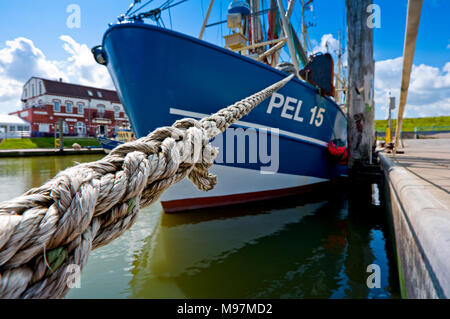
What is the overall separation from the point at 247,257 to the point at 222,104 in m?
2.13

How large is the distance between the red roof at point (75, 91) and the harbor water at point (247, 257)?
103 feet

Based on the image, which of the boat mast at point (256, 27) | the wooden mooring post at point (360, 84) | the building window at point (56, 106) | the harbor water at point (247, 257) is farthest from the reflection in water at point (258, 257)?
the building window at point (56, 106)

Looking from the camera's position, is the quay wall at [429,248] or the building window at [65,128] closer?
the quay wall at [429,248]

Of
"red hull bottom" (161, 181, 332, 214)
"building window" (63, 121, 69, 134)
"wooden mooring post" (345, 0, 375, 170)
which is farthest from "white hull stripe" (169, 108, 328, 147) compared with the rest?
"building window" (63, 121, 69, 134)

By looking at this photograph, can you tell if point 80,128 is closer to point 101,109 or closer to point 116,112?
point 101,109

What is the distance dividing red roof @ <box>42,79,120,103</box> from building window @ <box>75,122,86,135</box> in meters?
3.22

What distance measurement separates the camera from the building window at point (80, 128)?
29.9 metres

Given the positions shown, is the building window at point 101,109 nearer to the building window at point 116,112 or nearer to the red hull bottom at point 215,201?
the building window at point 116,112

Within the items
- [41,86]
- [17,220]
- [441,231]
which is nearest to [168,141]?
[17,220]

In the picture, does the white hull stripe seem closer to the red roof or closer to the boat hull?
the boat hull

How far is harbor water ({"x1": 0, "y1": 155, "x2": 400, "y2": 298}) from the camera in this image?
6.91ft

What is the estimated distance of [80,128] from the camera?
30125 mm

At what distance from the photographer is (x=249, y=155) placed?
4.04 meters
